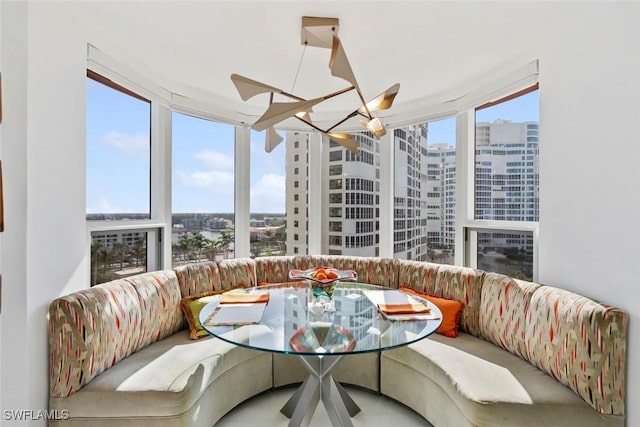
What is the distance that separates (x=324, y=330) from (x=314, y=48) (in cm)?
190

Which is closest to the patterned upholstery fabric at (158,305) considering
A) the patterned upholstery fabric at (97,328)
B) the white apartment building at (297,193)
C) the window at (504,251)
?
the patterned upholstery fabric at (97,328)

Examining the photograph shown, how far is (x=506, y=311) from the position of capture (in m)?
2.07

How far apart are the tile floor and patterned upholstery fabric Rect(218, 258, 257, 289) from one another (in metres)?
0.94

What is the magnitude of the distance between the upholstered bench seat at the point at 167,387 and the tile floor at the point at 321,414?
94mm

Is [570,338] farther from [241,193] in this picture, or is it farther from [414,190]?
[241,193]

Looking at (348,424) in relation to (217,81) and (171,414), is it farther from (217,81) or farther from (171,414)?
(217,81)

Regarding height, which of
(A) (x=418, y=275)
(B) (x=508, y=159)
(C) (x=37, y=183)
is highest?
(B) (x=508, y=159)

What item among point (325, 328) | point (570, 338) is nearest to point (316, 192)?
point (325, 328)

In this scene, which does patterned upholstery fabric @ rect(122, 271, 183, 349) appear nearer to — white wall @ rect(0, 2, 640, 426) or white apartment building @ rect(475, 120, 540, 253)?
white wall @ rect(0, 2, 640, 426)

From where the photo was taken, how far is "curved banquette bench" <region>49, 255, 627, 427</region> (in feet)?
4.89

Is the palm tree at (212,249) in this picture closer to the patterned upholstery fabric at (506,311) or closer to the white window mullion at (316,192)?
the white window mullion at (316,192)

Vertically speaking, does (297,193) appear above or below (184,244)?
above

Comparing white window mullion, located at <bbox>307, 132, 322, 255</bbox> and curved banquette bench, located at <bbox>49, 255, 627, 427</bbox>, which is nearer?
curved banquette bench, located at <bbox>49, 255, 627, 427</bbox>

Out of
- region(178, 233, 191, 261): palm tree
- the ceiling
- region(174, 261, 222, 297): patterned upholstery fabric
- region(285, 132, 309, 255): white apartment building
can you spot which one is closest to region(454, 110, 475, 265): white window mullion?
the ceiling
